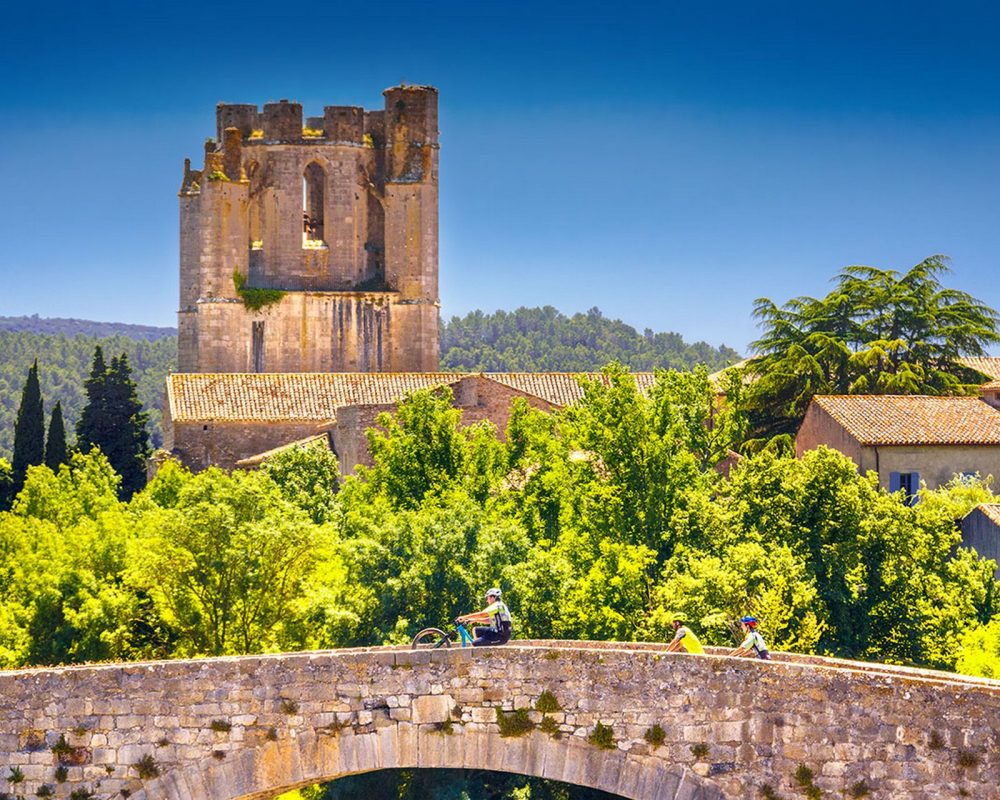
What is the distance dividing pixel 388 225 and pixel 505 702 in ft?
218

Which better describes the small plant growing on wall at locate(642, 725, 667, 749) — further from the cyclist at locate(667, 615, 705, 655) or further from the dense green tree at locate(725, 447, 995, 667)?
the dense green tree at locate(725, 447, 995, 667)

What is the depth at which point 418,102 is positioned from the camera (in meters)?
88.4

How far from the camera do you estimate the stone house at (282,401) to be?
65000 mm

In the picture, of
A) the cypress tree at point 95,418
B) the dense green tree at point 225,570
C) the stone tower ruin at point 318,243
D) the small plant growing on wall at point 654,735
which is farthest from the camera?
the stone tower ruin at point 318,243

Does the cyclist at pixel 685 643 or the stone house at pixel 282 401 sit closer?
the cyclist at pixel 685 643

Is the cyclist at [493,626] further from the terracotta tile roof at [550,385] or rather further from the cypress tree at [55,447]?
the cypress tree at [55,447]

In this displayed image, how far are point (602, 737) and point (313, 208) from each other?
69.4 metres

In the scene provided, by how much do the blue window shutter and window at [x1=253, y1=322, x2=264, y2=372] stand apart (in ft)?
127

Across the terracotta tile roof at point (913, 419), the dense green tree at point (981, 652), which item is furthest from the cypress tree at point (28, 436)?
the dense green tree at point (981, 652)

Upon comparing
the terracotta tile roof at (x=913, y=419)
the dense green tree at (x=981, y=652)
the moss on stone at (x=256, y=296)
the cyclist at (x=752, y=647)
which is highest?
the moss on stone at (x=256, y=296)

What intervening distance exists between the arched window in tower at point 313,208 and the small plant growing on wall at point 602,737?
67221 mm

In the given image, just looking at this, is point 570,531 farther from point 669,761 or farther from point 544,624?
point 669,761

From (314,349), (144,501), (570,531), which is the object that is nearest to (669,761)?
(570,531)

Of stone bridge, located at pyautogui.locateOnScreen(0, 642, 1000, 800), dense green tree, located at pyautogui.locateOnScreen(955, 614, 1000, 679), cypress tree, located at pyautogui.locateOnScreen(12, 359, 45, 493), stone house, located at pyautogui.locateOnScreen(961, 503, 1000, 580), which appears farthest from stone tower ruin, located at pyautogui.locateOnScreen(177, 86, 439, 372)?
stone bridge, located at pyautogui.locateOnScreen(0, 642, 1000, 800)
